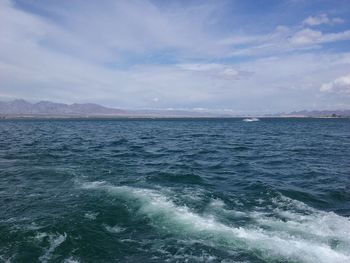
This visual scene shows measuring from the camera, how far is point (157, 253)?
12852 mm

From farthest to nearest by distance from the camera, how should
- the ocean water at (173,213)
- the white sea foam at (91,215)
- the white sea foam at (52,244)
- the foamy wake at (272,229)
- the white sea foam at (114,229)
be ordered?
the white sea foam at (91,215), the white sea foam at (114,229), the ocean water at (173,213), the foamy wake at (272,229), the white sea foam at (52,244)

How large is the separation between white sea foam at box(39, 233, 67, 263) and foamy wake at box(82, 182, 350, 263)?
14.8ft

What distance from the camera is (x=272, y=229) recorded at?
49.6 feet

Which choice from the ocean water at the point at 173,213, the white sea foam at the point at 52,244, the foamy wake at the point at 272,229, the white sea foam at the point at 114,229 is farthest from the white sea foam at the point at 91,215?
the foamy wake at the point at 272,229

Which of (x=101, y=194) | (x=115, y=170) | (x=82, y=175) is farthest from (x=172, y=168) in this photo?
(x=101, y=194)

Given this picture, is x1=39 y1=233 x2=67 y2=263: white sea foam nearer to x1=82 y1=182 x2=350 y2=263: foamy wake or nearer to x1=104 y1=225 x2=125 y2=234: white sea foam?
x1=104 y1=225 x2=125 y2=234: white sea foam

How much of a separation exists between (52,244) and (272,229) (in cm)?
1031

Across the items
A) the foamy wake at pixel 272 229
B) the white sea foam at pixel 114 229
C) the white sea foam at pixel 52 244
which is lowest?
the white sea foam at pixel 114 229

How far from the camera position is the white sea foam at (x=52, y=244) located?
12.5 meters

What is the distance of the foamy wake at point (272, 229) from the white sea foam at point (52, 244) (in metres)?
4.50

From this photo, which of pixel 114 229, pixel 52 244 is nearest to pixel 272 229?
pixel 114 229

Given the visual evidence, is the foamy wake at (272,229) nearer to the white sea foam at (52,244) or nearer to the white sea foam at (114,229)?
the white sea foam at (114,229)

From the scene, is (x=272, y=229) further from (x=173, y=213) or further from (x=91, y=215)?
(x=91, y=215)

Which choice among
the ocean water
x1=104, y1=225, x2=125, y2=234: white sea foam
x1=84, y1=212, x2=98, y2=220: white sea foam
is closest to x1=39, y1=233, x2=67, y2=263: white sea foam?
the ocean water
